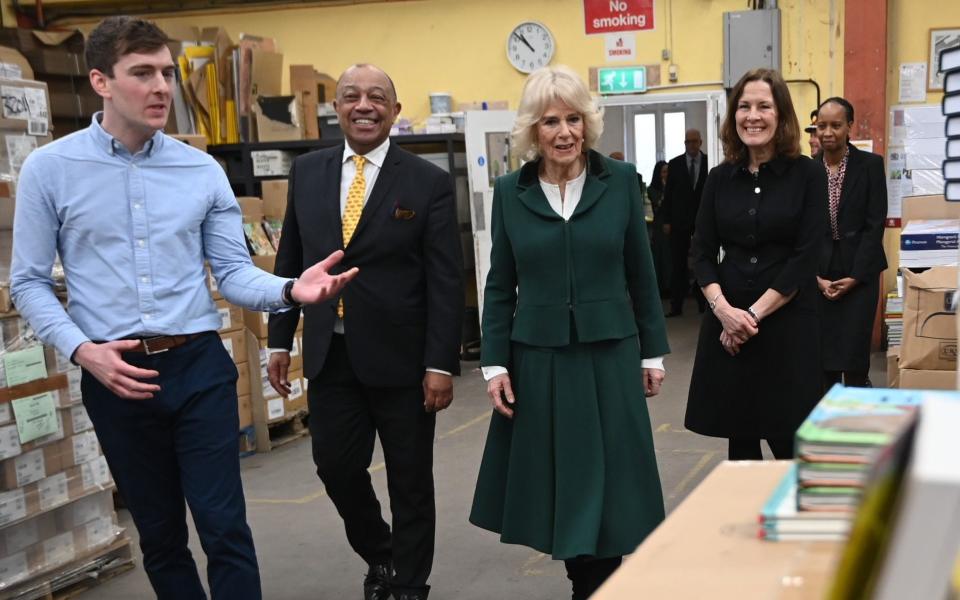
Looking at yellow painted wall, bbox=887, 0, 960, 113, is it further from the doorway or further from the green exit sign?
the doorway

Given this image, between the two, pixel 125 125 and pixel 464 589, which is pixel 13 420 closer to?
pixel 125 125

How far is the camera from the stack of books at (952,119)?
1.74 meters

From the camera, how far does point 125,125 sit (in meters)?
2.55

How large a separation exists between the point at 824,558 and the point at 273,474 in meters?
4.37

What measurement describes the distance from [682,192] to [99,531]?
23.4 feet

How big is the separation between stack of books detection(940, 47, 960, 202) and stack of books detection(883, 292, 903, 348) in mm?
4086

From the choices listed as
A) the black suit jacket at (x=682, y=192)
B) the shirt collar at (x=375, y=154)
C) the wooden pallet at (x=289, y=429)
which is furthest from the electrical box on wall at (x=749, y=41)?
the shirt collar at (x=375, y=154)

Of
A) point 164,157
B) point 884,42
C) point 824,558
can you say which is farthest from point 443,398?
point 884,42

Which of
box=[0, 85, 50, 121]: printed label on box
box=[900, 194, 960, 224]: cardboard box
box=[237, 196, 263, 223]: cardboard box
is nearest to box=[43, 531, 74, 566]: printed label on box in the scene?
box=[0, 85, 50, 121]: printed label on box

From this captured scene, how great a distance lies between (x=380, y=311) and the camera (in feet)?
10.00

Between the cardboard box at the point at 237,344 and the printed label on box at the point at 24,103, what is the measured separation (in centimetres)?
180

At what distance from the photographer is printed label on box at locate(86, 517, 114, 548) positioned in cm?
369

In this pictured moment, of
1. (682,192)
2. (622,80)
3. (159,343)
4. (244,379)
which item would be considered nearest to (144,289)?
(159,343)

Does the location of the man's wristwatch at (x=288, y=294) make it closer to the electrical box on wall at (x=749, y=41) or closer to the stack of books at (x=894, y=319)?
the stack of books at (x=894, y=319)
